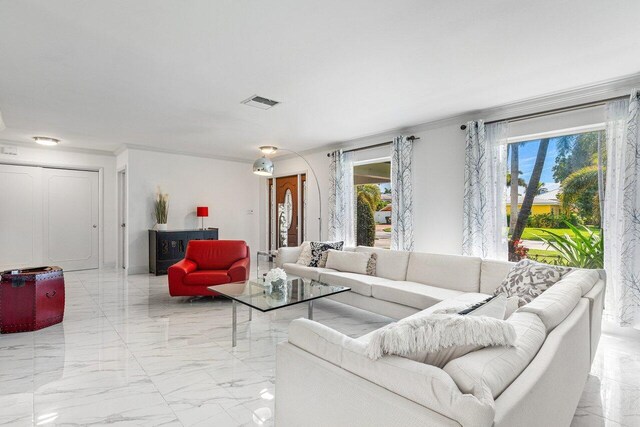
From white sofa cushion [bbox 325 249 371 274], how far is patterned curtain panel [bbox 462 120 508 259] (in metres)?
1.27

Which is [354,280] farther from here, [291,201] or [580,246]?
[291,201]

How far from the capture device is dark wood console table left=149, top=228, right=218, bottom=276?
20.0 feet

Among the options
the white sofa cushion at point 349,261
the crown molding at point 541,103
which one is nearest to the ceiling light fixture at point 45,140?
the white sofa cushion at point 349,261

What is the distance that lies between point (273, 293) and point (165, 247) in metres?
3.80

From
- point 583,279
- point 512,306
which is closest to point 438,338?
point 512,306

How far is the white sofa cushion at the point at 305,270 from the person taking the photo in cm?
441

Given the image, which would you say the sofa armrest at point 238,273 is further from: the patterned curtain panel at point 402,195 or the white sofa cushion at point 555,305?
the white sofa cushion at point 555,305

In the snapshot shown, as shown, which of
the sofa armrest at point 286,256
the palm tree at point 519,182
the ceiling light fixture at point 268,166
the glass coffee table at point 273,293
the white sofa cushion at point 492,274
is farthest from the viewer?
the ceiling light fixture at point 268,166

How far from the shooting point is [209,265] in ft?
15.4

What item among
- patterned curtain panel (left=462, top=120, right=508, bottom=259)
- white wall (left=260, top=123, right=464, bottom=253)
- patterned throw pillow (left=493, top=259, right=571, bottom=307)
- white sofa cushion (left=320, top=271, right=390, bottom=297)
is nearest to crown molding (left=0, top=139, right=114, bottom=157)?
white sofa cushion (left=320, top=271, right=390, bottom=297)

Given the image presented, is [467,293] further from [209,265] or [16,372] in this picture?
[16,372]

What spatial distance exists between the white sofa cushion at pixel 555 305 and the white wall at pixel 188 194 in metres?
6.39

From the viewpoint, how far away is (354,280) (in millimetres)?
3906

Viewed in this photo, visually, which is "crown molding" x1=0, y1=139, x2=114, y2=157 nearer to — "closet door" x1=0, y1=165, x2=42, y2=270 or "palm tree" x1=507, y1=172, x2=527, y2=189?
"closet door" x1=0, y1=165, x2=42, y2=270
